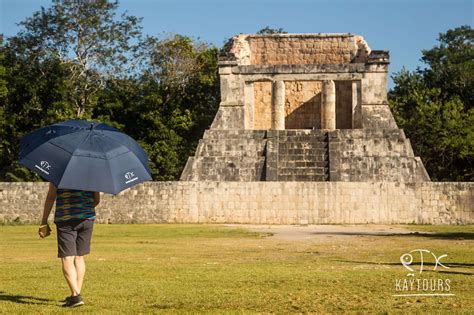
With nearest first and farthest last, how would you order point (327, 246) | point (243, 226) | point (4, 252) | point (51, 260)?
point (51, 260) → point (4, 252) → point (327, 246) → point (243, 226)

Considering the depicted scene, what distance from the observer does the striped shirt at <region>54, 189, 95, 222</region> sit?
800 centimetres

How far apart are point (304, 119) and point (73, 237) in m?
26.8

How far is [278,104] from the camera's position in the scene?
3017cm

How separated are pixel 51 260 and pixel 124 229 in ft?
27.8

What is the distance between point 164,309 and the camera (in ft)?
25.0

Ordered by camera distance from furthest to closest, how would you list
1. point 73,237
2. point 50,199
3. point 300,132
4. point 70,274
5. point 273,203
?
1. point 300,132
2. point 273,203
3. point 50,199
4. point 73,237
5. point 70,274

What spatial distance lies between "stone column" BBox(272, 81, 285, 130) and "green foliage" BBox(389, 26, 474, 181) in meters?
7.81

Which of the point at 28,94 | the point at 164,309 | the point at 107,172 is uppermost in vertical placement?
the point at 28,94

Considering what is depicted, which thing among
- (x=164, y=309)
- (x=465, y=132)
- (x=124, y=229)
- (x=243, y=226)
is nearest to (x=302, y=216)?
(x=243, y=226)

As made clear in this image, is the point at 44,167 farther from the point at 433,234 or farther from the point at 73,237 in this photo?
the point at 433,234

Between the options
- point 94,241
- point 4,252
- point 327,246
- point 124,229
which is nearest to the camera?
point 4,252

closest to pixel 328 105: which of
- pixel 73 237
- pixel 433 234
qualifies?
pixel 433 234

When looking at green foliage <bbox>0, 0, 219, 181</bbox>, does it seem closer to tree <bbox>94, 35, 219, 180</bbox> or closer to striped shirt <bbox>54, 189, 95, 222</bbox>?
tree <bbox>94, 35, 219, 180</bbox>

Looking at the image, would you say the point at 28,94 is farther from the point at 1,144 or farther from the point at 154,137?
the point at 154,137
